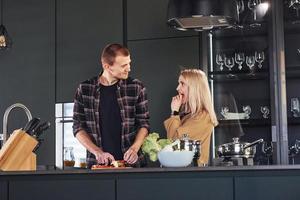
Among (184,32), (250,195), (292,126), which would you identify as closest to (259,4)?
(184,32)

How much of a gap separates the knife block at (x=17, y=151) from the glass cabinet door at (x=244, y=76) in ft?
5.83

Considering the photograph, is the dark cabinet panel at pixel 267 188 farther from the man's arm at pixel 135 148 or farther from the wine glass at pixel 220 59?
the wine glass at pixel 220 59

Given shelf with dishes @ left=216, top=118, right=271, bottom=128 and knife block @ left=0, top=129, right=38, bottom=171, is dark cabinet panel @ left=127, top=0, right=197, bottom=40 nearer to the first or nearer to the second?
shelf with dishes @ left=216, top=118, right=271, bottom=128

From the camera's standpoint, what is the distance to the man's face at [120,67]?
132 inches

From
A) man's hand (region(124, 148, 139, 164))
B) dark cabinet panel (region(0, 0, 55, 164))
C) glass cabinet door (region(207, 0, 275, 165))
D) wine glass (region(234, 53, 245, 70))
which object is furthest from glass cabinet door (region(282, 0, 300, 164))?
dark cabinet panel (region(0, 0, 55, 164))

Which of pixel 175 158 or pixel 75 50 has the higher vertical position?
pixel 75 50

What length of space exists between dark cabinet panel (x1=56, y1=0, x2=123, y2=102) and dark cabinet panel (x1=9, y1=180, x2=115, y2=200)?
2262mm

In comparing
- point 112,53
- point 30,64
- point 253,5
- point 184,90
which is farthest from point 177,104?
point 30,64

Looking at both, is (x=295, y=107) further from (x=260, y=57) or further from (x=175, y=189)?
(x=175, y=189)

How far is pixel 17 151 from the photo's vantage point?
2730 mm

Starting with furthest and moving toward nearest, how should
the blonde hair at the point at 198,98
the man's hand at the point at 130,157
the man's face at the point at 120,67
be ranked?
the blonde hair at the point at 198,98 → the man's face at the point at 120,67 → the man's hand at the point at 130,157

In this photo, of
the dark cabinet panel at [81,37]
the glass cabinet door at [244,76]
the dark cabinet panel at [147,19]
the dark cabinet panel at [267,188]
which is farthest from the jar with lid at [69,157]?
the dark cabinet panel at [267,188]

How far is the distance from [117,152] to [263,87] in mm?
1355

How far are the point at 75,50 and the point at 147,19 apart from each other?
0.62 m
